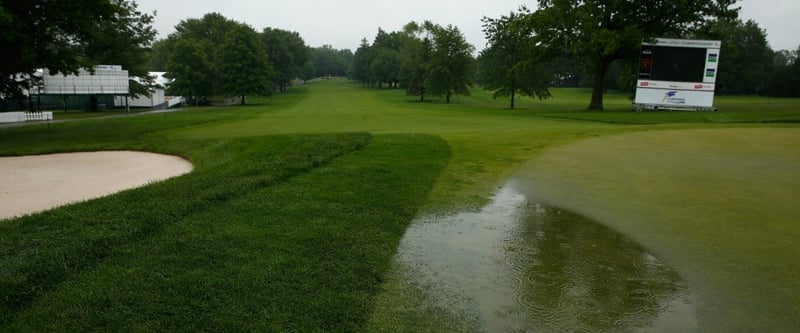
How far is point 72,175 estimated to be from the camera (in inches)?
420

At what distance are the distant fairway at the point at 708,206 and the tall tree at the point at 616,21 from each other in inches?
697

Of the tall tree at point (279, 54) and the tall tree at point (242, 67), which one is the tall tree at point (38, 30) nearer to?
the tall tree at point (242, 67)

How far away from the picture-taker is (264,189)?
7.63 metres

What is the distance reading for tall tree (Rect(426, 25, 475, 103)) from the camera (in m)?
56.1

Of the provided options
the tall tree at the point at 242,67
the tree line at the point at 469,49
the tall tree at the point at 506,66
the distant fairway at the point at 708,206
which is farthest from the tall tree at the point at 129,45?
the distant fairway at the point at 708,206

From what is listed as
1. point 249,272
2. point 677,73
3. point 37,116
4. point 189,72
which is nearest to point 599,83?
point 677,73

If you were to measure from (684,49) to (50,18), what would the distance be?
99.3ft

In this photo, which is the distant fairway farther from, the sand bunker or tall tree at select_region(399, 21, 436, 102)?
tall tree at select_region(399, 21, 436, 102)

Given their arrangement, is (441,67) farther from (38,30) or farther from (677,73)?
(38,30)

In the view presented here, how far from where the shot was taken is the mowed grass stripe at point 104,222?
4125 millimetres

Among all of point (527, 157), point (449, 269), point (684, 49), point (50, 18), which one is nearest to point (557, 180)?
point (527, 157)

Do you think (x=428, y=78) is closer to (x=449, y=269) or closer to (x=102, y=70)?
(x=102, y=70)

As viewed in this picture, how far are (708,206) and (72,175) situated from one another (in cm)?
1161

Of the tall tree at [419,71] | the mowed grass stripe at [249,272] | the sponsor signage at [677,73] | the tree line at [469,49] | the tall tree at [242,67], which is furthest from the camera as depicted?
the tall tree at [419,71]
